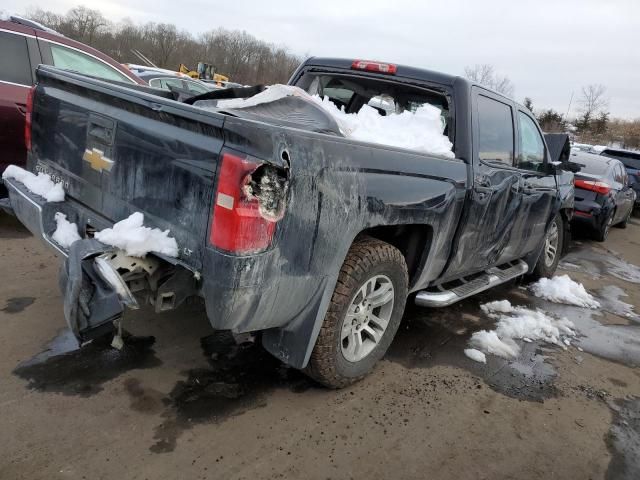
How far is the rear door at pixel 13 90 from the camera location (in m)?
5.08

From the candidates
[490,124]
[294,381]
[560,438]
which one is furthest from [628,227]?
[294,381]

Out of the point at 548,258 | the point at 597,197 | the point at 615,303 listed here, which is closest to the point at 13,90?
the point at 548,258

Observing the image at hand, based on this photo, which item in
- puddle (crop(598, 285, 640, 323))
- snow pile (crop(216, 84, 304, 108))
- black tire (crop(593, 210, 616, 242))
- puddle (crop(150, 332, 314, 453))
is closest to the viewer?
puddle (crop(150, 332, 314, 453))

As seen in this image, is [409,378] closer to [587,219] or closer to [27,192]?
[27,192]

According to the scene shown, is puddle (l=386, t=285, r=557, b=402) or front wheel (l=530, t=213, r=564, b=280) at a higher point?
front wheel (l=530, t=213, r=564, b=280)

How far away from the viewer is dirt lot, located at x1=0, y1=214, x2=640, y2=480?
2.45 meters

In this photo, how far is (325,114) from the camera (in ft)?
10.6

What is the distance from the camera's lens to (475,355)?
3.96m

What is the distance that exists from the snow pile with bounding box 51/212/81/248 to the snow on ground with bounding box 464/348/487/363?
2.91 meters

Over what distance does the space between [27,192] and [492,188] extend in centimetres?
327

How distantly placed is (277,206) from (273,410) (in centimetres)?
130

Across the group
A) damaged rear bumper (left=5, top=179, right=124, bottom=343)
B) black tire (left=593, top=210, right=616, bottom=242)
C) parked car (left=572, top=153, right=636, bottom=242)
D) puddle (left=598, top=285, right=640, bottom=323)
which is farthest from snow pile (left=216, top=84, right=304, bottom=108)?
black tire (left=593, top=210, right=616, bottom=242)

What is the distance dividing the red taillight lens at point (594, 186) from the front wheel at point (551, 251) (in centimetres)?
331

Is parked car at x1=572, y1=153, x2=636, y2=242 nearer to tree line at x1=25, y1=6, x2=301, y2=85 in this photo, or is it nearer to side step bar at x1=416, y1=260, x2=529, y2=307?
side step bar at x1=416, y1=260, x2=529, y2=307
